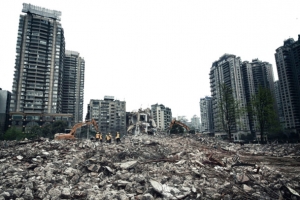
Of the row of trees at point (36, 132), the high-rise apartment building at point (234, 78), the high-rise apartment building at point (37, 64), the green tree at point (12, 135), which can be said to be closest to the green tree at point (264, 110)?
the high-rise apartment building at point (234, 78)

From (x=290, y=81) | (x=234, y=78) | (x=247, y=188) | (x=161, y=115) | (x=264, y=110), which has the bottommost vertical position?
(x=247, y=188)

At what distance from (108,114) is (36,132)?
3763 cm

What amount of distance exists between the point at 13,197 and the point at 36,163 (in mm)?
3535

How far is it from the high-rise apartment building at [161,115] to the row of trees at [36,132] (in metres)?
54.6

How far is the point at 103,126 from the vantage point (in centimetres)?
7650

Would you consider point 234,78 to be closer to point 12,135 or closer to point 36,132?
point 36,132

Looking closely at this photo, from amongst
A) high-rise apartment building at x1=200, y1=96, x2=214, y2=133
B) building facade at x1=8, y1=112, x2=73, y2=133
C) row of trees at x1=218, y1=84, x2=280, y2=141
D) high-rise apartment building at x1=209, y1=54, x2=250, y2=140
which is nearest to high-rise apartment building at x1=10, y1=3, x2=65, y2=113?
building facade at x1=8, y1=112, x2=73, y2=133

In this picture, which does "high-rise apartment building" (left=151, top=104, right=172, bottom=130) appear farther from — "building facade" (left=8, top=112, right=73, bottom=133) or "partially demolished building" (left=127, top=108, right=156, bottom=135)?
"partially demolished building" (left=127, top=108, right=156, bottom=135)

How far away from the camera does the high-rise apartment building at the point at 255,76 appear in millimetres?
60375

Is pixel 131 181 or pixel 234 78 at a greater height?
pixel 234 78

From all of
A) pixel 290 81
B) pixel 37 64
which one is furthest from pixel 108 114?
pixel 290 81

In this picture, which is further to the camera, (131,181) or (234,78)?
(234,78)

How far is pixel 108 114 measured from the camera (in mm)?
77625

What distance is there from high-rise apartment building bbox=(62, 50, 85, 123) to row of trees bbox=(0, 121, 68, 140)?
2436 centimetres
